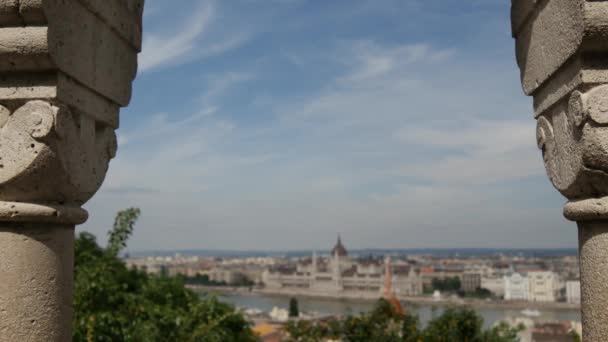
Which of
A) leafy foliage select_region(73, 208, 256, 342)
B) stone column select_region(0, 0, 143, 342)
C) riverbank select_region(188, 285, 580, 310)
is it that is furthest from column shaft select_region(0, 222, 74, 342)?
riverbank select_region(188, 285, 580, 310)

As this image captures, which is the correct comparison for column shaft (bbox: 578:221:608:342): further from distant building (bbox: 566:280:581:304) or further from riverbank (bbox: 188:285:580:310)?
distant building (bbox: 566:280:581:304)

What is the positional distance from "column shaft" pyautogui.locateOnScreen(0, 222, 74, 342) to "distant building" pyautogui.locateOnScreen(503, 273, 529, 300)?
7896 centimetres

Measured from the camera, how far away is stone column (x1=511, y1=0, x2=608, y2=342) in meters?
1.62

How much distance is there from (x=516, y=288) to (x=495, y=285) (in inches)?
281

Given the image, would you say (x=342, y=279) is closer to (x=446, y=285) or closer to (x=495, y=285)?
(x=446, y=285)

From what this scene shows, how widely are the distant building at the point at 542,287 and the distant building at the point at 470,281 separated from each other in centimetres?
999

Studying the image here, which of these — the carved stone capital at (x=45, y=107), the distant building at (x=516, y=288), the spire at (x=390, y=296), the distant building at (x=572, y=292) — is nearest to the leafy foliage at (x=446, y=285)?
the distant building at (x=516, y=288)

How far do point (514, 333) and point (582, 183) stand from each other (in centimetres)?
429

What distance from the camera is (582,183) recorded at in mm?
1719

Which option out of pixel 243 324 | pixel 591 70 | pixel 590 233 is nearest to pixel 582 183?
pixel 590 233

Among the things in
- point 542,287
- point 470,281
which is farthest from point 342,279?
point 542,287

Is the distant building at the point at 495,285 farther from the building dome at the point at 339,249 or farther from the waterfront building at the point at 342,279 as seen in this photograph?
the building dome at the point at 339,249

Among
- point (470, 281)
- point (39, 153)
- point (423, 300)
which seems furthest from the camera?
point (470, 281)

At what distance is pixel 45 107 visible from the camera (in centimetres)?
177
